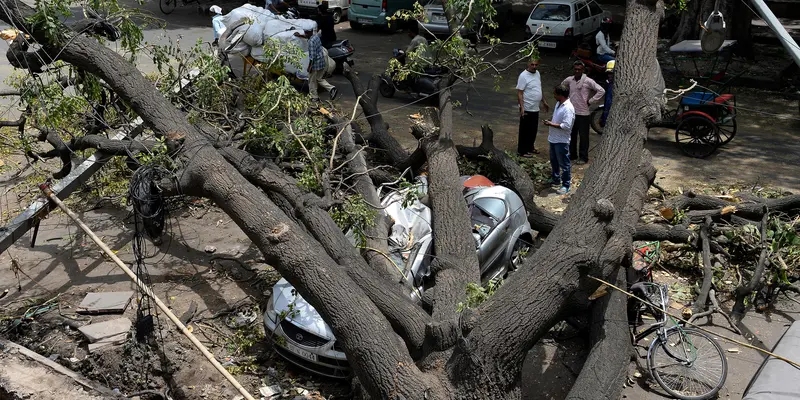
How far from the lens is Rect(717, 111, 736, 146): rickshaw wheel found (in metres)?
11.8

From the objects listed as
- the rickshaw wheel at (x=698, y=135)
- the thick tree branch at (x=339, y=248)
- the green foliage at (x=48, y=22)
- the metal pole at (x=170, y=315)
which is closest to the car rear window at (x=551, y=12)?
the rickshaw wheel at (x=698, y=135)

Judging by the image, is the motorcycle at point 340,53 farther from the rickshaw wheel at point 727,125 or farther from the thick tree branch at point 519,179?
the rickshaw wheel at point 727,125

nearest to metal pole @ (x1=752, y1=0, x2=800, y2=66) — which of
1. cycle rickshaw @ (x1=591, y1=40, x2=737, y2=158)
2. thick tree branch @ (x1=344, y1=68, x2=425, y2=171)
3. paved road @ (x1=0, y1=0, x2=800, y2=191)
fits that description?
paved road @ (x1=0, y1=0, x2=800, y2=191)

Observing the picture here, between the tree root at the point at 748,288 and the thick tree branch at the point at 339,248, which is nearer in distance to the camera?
the thick tree branch at the point at 339,248

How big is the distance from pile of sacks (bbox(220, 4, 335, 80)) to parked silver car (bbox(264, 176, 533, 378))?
5305 mm

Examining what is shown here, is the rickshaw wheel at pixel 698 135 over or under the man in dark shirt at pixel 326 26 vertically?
under

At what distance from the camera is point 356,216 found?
24.8 feet

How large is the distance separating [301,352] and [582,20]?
1473 centimetres

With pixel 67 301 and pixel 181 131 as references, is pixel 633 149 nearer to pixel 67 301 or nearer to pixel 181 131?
pixel 181 131

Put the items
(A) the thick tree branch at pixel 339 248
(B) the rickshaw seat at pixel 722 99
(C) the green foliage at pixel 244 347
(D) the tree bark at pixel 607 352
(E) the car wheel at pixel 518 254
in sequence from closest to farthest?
(D) the tree bark at pixel 607 352, (A) the thick tree branch at pixel 339 248, (C) the green foliage at pixel 244 347, (E) the car wheel at pixel 518 254, (B) the rickshaw seat at pixel 722 99

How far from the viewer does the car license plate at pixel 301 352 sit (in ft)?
22.1

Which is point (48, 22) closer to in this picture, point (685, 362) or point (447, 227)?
point (447, 227)

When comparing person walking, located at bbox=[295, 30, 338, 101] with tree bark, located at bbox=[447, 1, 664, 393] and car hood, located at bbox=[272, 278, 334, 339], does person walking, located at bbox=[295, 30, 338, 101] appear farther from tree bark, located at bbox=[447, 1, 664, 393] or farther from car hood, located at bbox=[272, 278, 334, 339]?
tree bark, located at bbox=[447, 1, 664, 393]

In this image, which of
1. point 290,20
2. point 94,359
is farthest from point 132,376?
point 290,20
